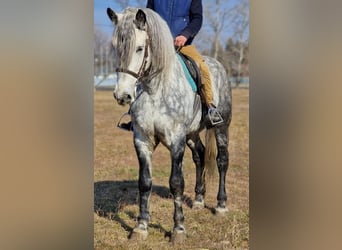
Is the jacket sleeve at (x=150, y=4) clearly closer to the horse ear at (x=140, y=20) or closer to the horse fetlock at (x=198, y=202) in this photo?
the horse ear at (x=140, y=20)

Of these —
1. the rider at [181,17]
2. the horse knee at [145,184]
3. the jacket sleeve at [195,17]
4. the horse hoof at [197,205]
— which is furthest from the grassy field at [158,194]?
the jacket sleeve at [195,17]

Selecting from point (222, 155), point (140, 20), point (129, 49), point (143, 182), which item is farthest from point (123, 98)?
point (222, 155)

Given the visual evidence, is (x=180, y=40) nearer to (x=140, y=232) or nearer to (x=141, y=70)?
(x=141, y=70)

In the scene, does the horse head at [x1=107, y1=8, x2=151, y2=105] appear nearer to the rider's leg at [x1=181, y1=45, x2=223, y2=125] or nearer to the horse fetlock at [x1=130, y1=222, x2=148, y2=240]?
the rider's leg at [x1=181, y1=45, x2=223, y2=125]

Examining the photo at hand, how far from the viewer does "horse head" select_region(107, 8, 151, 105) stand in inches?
73.3

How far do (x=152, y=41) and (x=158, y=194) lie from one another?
107 cm

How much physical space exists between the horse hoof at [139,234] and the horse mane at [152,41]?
2.80ft

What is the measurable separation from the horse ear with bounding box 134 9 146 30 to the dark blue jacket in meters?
0.29

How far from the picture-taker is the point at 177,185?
7.01 feet

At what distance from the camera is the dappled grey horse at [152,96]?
188 centimetres

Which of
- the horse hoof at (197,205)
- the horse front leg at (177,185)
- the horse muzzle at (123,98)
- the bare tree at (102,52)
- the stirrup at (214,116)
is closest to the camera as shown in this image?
the horse muzzle at (123,98)
